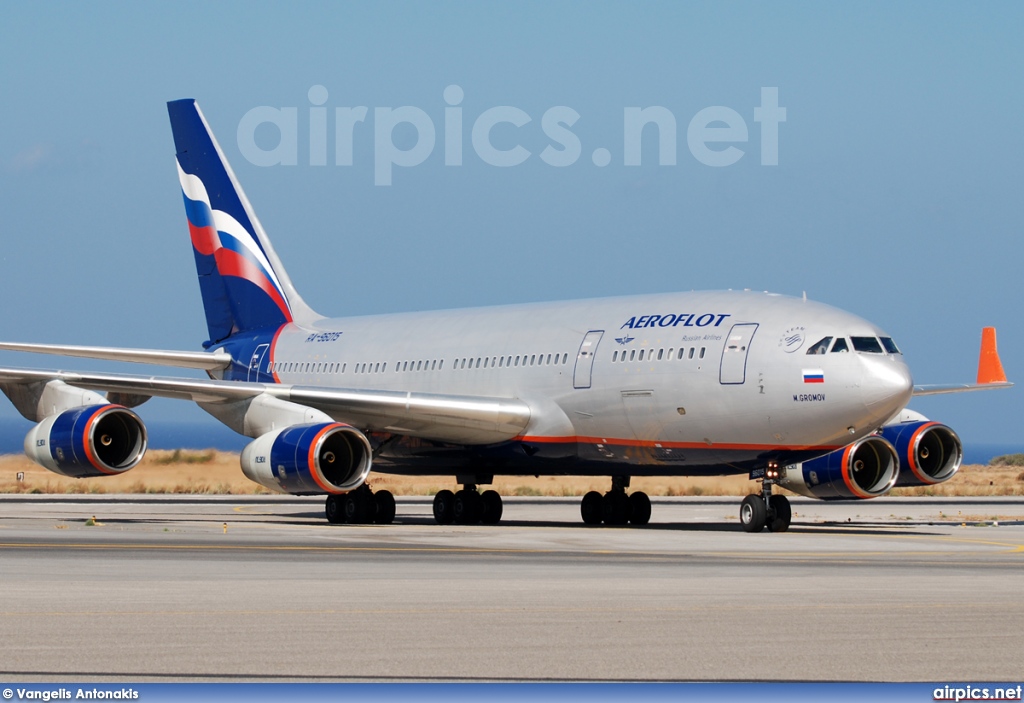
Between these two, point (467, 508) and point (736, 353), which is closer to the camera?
point (736, 353)

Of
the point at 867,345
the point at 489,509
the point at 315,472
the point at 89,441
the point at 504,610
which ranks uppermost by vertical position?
the point at 867,345

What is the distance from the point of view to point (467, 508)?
2806 cm

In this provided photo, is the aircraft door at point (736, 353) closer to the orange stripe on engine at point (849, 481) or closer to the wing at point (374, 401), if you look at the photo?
the orange stripe on engine at point (849, 481)

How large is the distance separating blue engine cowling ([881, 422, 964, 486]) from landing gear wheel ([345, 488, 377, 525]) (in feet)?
30.5

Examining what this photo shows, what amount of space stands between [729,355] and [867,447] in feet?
14.5

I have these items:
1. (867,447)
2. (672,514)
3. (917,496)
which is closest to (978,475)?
(917,496)

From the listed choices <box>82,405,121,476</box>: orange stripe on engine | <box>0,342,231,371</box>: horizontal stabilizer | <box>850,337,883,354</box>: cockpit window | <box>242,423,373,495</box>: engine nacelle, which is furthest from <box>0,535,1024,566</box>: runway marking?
<box>0,342,231,371</box>: horizontal stabilizer

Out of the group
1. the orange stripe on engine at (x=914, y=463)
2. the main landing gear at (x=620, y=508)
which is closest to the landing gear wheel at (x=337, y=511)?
the main landing gear at (x=620, y=508)

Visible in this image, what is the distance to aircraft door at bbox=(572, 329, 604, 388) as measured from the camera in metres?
25.6

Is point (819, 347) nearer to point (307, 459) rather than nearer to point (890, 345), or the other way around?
point (890, 345)

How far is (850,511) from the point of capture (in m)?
36.7

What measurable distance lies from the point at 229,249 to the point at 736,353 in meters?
16.1

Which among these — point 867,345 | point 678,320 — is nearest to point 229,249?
point 678,320

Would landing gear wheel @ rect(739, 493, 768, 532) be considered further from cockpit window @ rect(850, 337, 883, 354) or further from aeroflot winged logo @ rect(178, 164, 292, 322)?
aeroflot winged logo @ rect(178, 164, 292, 322)
